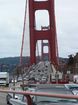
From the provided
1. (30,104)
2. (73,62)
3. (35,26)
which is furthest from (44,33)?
(30,104)

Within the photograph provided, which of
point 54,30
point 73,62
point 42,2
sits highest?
point 42,2

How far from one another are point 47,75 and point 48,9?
43.0 ft

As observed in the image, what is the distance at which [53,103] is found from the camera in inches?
283

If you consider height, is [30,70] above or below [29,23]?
below

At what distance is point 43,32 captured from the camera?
6650 centimetres

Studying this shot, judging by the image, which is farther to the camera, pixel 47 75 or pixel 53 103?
pixel 47 75

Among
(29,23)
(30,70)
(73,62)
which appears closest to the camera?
(30,70)

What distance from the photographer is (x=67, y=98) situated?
617cm

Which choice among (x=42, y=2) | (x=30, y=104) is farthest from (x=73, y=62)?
(x=30, y=104)

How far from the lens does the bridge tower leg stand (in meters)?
59.8

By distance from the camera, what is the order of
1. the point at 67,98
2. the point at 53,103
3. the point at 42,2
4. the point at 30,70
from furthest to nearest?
the point at 42,2, the point at 30,70, the point at 53,103, the point at 67,98

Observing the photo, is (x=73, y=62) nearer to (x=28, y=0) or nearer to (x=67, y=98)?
(x=28, y=0)

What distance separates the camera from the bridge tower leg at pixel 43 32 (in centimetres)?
5984

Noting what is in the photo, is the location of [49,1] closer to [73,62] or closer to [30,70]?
[30,70]
